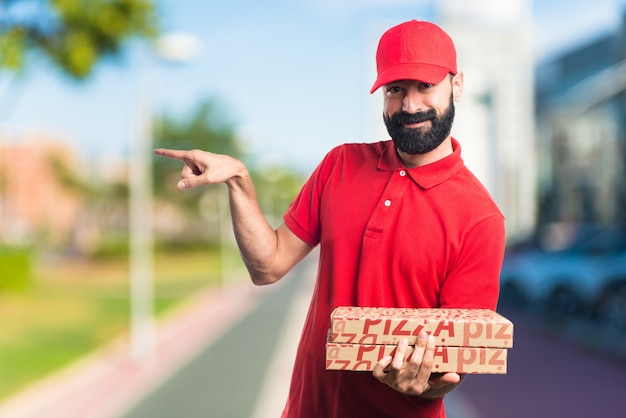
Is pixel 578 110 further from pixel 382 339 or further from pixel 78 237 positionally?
pixel 78 237

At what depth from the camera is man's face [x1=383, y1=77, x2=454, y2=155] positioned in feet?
5.33

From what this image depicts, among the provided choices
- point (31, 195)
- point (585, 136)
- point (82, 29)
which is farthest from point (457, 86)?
point (31, 195)

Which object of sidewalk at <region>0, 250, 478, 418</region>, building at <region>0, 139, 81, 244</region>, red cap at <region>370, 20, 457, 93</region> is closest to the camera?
red cap at <region>370, 20, 457, 93</region>

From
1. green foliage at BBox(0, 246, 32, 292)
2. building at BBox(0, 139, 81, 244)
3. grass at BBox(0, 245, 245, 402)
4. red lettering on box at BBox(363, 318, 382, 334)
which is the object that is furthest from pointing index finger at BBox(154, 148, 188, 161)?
building at BBox(0, 139, 81, 244)

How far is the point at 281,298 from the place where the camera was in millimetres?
29422

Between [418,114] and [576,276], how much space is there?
57.0 ft

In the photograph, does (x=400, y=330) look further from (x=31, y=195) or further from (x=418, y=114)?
Result: (x=31, y=195)

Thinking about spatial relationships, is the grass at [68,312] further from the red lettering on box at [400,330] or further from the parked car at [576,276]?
the red lettering on box at [400,330]

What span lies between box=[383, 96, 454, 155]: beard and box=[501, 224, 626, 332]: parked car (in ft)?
49.8

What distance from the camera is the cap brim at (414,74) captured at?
1592mm

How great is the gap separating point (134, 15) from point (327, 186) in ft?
37.2

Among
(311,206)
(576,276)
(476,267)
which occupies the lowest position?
(576,276)

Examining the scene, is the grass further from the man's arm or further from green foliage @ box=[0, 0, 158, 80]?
the man's arm

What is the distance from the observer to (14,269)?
26891mm
